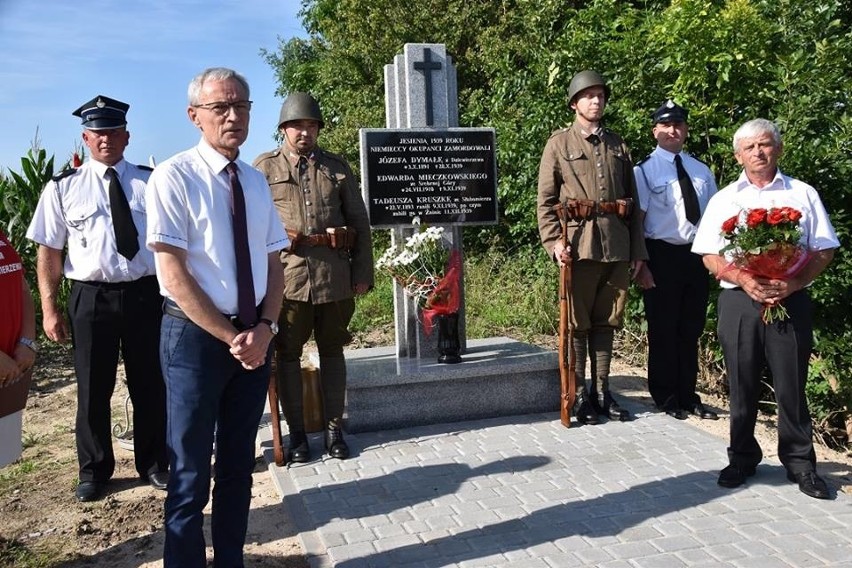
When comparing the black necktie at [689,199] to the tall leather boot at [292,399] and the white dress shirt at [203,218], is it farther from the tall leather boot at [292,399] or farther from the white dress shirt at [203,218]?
the white dress shirt at [203,218]

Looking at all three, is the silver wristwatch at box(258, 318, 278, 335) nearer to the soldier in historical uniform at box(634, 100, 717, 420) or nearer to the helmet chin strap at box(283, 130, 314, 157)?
the helmet chin strap at box(283, 130, 314, 157)

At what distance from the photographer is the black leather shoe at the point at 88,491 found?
15.2 ft

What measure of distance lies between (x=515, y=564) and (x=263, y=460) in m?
2.27

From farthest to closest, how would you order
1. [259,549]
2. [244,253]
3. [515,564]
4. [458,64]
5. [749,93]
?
[458,64] < [749,93] < [259,549] < [515,564] < [244,253]

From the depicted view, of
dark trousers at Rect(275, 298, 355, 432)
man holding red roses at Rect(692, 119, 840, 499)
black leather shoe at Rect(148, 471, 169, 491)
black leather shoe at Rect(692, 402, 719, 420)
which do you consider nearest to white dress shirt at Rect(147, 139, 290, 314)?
dark trousers at Rect(275, 298, 355, 432)

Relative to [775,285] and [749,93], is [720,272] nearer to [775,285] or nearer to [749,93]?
[775,285]

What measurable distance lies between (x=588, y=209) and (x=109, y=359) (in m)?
3.24

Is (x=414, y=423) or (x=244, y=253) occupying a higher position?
(x=244, y=253)

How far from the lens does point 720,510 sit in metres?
4.02

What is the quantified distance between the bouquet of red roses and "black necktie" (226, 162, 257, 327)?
252 centimetres

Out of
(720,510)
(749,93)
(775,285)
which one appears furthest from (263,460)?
(749,93)

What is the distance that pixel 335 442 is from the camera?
16.6ft

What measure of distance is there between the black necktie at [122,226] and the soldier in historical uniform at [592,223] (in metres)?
2.70

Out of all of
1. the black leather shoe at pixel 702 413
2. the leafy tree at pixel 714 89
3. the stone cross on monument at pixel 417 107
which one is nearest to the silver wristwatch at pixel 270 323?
the stone cross on monument at pixel 417 107
